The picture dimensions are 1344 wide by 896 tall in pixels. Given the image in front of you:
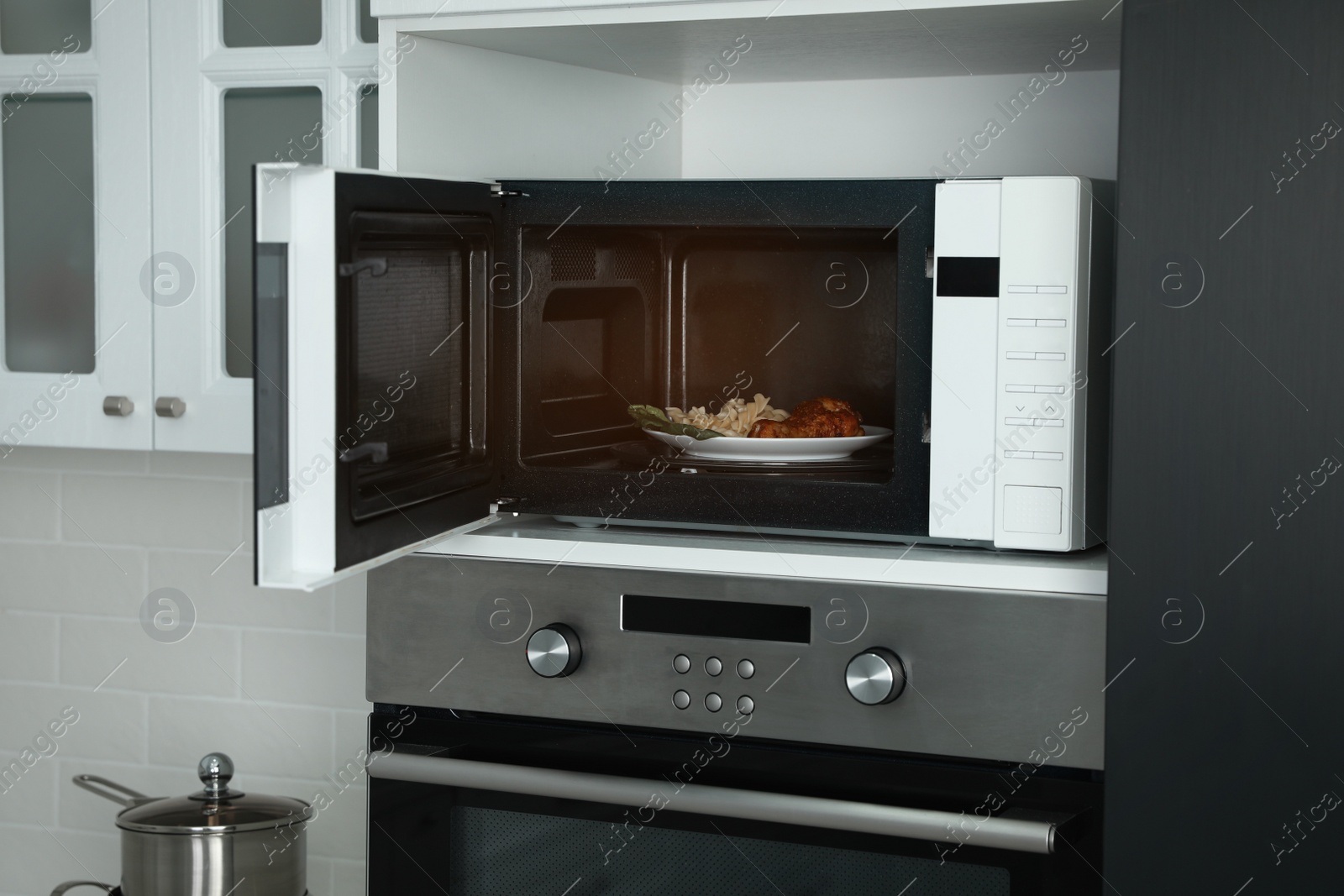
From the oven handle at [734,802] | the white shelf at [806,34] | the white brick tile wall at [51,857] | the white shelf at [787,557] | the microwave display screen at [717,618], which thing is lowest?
the white brick tile wall at [51,857]

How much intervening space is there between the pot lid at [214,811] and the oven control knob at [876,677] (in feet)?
2.42

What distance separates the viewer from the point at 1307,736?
3.05 feet

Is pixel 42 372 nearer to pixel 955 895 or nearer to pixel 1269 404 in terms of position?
pixel 955 895

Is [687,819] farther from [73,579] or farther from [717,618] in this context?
[73,579]

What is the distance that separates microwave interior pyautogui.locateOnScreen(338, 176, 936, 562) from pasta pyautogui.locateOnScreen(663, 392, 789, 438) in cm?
4

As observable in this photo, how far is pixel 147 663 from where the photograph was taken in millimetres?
1832

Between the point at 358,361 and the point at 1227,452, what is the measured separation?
614 millimetres

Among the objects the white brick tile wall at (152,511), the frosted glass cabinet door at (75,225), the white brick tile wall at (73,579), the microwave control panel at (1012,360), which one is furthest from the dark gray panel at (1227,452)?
the white brick tile wall at (73,579)

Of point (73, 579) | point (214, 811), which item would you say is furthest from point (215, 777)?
point (73, 579)

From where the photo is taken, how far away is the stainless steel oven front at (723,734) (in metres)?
1.00

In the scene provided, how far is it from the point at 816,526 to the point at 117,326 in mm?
835

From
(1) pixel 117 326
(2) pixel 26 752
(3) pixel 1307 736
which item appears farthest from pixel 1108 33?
(2) pixel 26 752

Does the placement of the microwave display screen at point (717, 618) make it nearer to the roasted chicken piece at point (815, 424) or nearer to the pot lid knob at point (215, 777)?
the roasted chicken piece at point (815, 424)

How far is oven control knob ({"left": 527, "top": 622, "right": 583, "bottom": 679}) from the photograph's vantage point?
3.62ft
